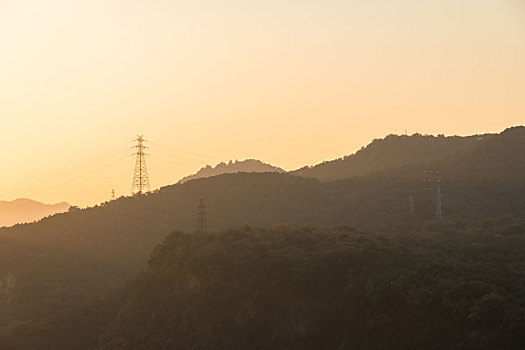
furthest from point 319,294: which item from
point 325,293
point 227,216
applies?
point 227,216

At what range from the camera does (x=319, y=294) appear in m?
70.8

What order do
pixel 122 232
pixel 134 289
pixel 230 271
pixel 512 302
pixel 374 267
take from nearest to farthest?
pixel 512 302 → pixel 374 267 → pixel 230 271 → pixel 134 289 → pixel 122 232

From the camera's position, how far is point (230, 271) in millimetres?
79000

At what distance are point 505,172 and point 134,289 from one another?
97.3 metres

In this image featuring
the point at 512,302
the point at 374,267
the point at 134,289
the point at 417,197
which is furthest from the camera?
the point at 417,197

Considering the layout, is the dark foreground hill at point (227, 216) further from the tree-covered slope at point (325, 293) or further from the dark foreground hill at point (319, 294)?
the tree-covered slope at point (325, 293)

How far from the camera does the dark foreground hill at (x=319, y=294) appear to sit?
59469mm

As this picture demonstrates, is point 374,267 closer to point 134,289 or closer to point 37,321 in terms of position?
point 134,289

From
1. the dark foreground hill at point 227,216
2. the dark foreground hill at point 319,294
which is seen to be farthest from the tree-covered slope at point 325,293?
the dark foreground hill at point 227,216

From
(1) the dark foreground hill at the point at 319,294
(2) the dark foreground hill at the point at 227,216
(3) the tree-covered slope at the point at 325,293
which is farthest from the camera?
(2) the dark foreground hill at the point at 227,216

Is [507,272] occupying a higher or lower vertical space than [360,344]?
higher

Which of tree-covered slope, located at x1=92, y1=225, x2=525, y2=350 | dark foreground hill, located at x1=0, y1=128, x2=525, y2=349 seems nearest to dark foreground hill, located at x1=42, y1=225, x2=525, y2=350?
tree-covered slope, located at x1=92, y1=225, x2=525, y2=350

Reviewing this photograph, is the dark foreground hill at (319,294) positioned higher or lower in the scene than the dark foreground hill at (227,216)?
lower

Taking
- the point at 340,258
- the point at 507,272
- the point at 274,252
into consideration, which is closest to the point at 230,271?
the point at 274,252
